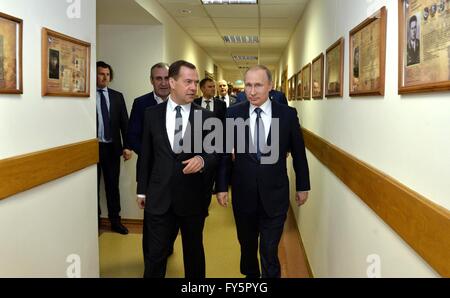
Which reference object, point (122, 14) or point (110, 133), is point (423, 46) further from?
point (122, 14)

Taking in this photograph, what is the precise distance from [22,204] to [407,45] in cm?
193

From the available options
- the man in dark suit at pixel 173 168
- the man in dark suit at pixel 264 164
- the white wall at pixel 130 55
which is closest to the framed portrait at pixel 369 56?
the man in dark suit at pixel 264 164

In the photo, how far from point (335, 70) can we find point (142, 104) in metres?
1.71

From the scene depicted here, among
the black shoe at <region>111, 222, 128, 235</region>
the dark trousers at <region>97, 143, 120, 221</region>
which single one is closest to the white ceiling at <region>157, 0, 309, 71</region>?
the dark trousers at <region>97, 143, 120, 221</region>

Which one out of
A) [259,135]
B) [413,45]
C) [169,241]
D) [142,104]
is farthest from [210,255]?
[413,45]

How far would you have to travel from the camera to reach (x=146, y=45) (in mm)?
5293

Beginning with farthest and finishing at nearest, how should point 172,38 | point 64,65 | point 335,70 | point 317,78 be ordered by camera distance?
point 172,38
point 317,78
point 335,70
point 64,65

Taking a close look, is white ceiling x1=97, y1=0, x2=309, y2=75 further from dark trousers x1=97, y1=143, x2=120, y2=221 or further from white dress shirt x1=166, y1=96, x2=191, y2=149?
white dress shirt x1=166, y1=96, x2=191, y2=149

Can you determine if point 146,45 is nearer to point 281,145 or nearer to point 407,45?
point 281,145

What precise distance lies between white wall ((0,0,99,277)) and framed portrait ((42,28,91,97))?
4 centimetres

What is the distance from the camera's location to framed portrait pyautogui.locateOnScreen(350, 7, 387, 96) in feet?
6.20

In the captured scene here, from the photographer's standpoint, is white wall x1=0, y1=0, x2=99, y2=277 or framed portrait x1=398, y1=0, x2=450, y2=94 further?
white wall x1=0, y1=0, x2=99, y2=277

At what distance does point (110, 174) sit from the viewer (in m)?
4.75

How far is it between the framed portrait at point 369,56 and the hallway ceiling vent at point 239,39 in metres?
6.02
